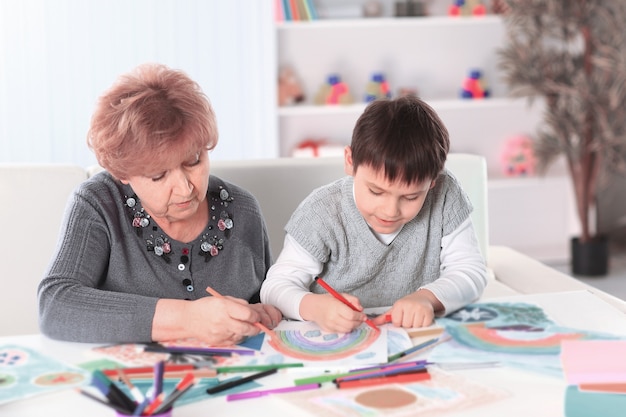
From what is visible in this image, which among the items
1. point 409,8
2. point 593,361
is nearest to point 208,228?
point 593,361

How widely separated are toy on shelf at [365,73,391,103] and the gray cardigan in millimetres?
2716

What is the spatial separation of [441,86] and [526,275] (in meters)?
2.65

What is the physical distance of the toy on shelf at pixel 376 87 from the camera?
462 centimetres

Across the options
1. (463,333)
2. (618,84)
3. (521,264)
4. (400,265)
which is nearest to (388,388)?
Answer: (463,333)

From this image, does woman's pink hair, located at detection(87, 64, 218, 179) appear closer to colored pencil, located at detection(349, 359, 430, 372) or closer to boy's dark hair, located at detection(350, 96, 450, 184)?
boy's dark hair, located at detection(350, 96, 450, 184)

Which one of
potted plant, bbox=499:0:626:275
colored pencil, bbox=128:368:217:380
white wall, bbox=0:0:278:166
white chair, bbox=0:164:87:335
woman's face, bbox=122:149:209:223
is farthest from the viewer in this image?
white wall, bbox=0:0:278:166

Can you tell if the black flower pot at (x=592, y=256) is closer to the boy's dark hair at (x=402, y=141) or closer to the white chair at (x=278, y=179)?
the white chair at (x=278, y=179)

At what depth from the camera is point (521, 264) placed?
246 centimetres

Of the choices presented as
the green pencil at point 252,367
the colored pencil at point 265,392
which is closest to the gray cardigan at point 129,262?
the green pencil at point 252,367

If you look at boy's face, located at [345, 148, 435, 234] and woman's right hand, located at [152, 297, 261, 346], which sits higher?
boy's face, located at [345, 148, 435, 234]

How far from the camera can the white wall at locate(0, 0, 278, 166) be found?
432cm

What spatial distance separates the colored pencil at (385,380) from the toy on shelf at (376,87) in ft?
11.0

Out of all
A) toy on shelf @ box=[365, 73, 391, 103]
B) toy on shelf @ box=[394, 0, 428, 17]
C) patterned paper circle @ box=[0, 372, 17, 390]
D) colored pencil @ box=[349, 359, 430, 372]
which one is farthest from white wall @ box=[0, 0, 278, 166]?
colored pencil @ box=[349, 359, 430, 372]

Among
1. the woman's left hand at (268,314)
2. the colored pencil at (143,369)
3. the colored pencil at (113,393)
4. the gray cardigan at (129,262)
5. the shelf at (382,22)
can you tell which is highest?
the shelf at (382,22)
